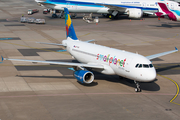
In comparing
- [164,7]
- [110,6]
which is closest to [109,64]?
[164,7]

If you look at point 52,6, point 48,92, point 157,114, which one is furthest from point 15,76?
point 52,6

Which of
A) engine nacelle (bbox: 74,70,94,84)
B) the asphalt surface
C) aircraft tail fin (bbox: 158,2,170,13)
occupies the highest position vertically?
aircraft tail fin (bbox: 158,2,170,13)

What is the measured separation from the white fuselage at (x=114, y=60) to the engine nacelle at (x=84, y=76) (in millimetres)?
2012

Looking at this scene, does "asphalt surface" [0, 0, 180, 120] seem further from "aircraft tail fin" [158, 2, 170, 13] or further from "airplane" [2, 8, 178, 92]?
"aircraft tail fin" [158, 2, 170, 13]

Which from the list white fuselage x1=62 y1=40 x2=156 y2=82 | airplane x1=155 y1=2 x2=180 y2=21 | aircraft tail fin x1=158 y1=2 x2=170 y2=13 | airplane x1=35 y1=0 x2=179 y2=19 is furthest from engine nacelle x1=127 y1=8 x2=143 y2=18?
white fuselage x1=62 y1=40 x2=156 y2=82

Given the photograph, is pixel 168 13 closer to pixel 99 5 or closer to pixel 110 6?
pixel 110 6

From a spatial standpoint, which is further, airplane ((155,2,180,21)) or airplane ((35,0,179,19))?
airplane ((35,0,179,19))

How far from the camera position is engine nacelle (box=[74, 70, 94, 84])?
3048cm

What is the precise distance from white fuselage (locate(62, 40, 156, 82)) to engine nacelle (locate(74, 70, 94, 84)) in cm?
201

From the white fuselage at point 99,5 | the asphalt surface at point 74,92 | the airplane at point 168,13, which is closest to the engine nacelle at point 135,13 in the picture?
the white fuselage at point 99,5

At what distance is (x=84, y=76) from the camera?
3042 cm

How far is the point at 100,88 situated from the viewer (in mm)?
31141

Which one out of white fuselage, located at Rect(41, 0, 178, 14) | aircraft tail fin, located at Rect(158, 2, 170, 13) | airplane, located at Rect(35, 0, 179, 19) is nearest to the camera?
aircraft tail fin, located at Rect(158, 2, 170, 13)

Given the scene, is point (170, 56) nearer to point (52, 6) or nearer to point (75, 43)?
point (75, 43)
